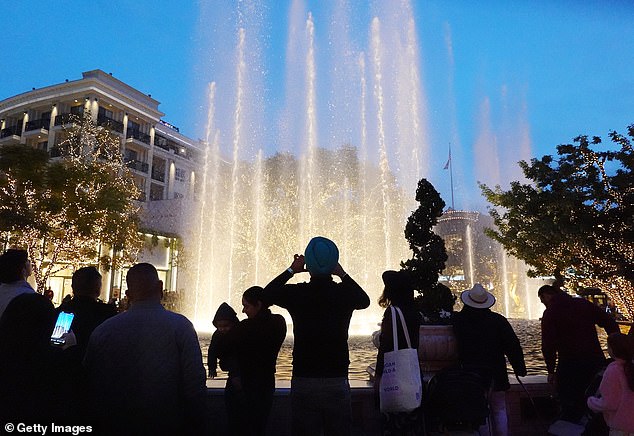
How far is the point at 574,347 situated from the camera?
445 cm

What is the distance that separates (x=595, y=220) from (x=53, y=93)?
1576 inches

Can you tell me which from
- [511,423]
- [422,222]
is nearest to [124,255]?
[422,222]

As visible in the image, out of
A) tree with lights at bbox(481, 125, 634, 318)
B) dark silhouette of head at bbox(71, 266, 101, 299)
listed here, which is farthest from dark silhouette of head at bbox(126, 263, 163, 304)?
tree with lights at bbox(481, 125, 634, 318)

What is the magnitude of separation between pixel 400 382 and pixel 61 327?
232 cm

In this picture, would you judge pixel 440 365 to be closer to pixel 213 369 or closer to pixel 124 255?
pixel 213 369

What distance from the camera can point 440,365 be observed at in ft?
13.9

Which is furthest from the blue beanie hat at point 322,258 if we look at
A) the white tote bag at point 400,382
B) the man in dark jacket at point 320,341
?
the white tote bag at point 400,382

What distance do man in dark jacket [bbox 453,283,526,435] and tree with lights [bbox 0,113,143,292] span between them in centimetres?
1825

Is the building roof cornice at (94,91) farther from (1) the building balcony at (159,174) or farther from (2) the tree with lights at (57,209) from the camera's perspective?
(2) the tree with lights at (57,209)

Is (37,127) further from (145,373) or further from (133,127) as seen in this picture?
(145,373)

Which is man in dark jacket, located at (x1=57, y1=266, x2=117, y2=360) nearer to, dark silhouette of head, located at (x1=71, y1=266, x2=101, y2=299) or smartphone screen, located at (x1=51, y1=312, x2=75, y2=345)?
dark silhouette of head, located at (x1=71, y1=266, x2=101, y2=299)

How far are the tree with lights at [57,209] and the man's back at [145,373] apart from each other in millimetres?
17813

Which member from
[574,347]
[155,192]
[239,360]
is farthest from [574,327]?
[155,192]

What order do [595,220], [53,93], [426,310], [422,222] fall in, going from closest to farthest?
[426,310] < [422,222] < [595,220] < [53,93]
